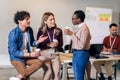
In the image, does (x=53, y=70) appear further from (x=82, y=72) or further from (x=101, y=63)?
(x=101, y=63)

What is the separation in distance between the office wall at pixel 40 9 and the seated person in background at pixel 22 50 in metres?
3.31

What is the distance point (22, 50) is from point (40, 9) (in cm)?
366

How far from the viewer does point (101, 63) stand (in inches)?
218

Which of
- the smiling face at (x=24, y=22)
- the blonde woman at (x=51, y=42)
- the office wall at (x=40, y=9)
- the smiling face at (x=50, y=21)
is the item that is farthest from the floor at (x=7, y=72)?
the smiling face at (x=24, y=22)

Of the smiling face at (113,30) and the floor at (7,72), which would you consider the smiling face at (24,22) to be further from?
the smiling face at (113,30)

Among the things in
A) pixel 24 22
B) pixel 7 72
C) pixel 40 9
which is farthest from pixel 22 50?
pixel 40 9

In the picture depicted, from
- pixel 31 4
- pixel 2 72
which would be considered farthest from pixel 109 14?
pixel 2 72

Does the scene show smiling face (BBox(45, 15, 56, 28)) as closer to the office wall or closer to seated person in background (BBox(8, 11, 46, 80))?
seated person in background (BBox(8, 11, 46, 80))

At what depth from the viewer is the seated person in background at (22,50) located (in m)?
3.59

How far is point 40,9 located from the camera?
723cm

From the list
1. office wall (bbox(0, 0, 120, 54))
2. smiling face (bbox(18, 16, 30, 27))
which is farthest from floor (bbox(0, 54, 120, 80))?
smiling face (bbox(18, 16, 30, 27))

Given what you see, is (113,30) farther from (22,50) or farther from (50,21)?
(22,50)

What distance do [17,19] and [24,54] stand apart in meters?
0.53

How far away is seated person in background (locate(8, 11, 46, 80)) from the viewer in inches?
141
